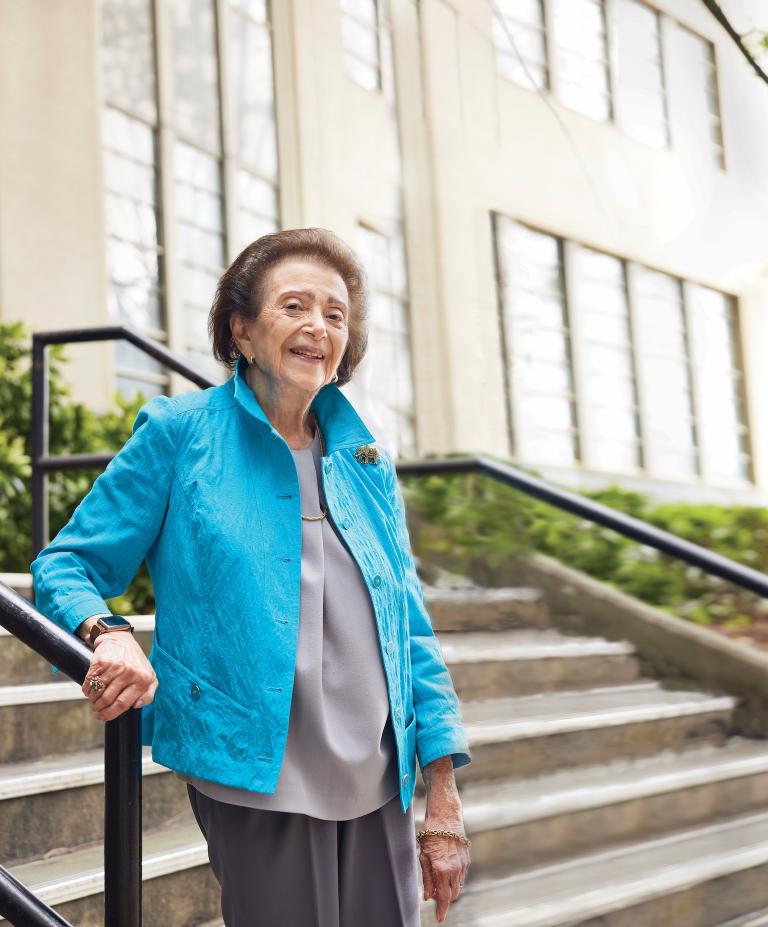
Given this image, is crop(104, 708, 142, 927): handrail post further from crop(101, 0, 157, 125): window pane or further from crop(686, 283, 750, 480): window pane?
crop(686, 283, 750, 480): window pane

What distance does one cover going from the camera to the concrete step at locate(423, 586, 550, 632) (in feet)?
13.9

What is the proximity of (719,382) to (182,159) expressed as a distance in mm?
4891

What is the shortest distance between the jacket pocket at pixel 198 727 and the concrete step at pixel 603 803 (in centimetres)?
172

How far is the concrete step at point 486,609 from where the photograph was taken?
167 inches

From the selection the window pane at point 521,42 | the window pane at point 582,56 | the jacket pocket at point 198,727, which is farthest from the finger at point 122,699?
the window pane at point 582,56

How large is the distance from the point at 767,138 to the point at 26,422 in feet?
23.6

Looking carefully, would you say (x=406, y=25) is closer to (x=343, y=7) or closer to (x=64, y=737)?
(x=343, y=7)

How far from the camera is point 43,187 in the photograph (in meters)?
5.37

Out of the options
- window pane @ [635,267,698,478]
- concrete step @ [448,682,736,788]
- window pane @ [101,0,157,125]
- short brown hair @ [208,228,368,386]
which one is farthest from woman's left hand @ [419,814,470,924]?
window pane @ [635,267,698,478]

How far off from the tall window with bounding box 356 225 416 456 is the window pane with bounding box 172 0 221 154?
137 cm

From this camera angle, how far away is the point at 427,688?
1.54 metres

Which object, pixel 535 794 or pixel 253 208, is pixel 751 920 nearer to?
pixel 535 794

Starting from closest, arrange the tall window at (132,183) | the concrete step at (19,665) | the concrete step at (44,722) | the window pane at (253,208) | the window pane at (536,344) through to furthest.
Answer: the concrete step at (44,722)
the concrete step at (19,665)
the tall window at (132,183)
the window pane at (253,208)
the window pane at (536,344)

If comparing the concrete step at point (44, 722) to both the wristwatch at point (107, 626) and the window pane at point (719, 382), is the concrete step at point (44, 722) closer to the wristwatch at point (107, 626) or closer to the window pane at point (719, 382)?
the wristwatch at point (107, 626)
